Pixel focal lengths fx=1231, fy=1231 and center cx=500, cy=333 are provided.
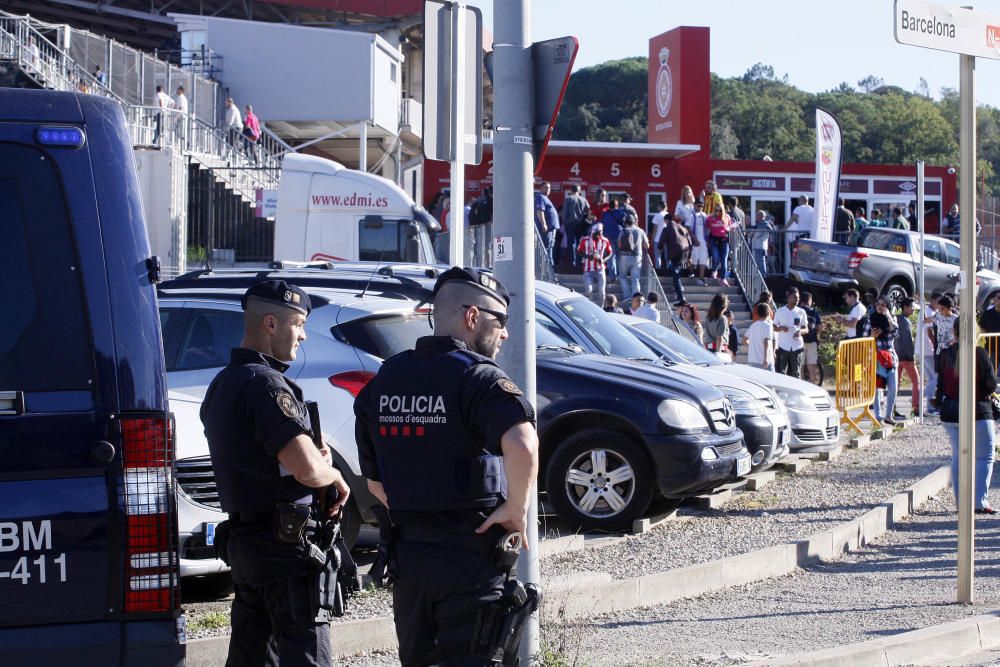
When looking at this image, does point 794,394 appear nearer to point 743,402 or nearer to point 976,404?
point 743,402

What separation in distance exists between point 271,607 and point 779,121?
93.4m

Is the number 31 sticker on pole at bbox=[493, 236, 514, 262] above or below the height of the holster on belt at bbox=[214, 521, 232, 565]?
above

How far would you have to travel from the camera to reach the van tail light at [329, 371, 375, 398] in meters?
7.61

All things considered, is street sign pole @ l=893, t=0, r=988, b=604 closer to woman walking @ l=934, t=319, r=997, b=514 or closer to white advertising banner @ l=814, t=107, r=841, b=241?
woman walking @ l=934, t=319, r=997, b=514

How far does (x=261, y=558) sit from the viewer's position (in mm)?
4238

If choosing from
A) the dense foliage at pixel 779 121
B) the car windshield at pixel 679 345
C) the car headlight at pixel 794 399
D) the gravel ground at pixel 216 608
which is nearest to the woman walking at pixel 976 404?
the car headlight at pixel 794 399

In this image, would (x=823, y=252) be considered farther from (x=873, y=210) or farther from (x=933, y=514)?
(x=933, y=514)

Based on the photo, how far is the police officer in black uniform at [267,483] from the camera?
164 inches

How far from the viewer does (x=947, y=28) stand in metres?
6.94

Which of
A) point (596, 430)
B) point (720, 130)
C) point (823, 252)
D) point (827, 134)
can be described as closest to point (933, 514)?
point (596, 430)

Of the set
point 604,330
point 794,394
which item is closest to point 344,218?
point 794,394

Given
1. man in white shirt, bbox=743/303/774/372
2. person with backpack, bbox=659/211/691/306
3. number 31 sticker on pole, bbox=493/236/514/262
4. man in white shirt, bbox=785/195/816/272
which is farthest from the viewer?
man in white shirt, bbox=785/195/816/272

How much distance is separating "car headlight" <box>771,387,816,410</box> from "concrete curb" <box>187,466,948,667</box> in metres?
2.85

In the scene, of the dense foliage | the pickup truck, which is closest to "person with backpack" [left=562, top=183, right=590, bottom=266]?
the pickup truck
